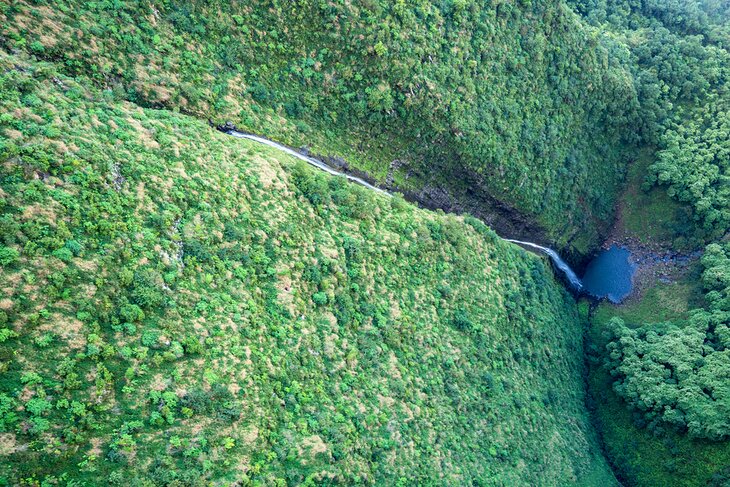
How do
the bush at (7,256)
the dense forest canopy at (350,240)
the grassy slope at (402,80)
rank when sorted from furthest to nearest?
the grassy slope at (402,80) < the dense forest canopy at (350,240) < the bush at (7,256)

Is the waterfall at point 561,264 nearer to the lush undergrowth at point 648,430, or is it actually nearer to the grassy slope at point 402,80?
the grassy slope at point 402,80

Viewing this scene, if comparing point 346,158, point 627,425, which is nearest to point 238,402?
point 346,158

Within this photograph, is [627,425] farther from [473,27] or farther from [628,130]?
[473,27]

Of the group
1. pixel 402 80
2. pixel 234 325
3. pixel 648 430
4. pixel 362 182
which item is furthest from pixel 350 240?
pixel 648 430

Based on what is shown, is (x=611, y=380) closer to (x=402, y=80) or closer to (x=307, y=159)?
(x=402, y=80)

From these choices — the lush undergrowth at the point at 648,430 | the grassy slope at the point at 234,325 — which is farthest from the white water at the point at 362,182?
the grassy slope at the point at 234,325

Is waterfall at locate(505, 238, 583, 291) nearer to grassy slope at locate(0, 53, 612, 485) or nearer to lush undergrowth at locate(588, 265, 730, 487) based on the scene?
lush undergrowth at locate(588, 265, 730, 487)

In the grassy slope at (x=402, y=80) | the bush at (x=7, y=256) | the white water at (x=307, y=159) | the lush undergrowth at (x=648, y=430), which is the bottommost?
the lush undergrowth at (x=648, y=430)
